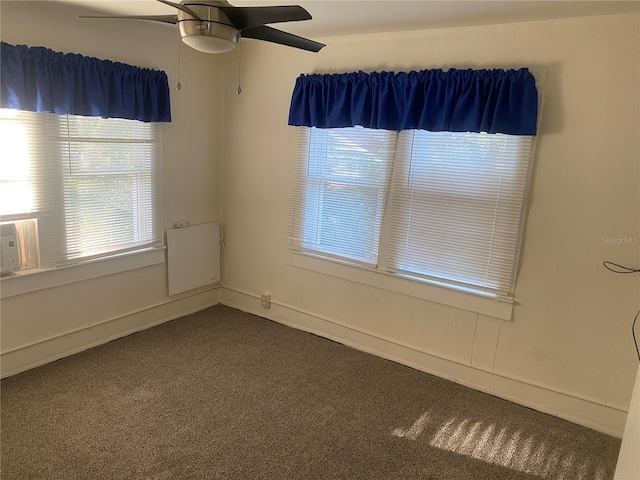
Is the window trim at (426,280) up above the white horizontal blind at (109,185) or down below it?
below

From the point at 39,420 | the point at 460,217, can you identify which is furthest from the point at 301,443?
the point at 460,217

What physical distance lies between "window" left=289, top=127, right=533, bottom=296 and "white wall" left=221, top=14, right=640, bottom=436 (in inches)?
6.2

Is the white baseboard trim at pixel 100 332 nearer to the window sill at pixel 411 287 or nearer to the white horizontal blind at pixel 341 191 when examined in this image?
the window sill at pixel 411 287

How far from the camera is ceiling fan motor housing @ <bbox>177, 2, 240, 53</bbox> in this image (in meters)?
1.54

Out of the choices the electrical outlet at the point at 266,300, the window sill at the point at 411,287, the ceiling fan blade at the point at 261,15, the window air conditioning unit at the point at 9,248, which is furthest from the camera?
the electrical outlet at the point at 266,300

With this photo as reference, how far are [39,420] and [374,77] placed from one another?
2.90 m

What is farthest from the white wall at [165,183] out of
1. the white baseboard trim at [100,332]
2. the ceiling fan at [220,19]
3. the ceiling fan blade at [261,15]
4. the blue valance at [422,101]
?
the ceiling fan blade at [261,15]

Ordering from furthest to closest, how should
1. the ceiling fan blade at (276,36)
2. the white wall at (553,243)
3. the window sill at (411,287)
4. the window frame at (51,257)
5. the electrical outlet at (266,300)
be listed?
the electrical outlet at (266,300) → the window sill at (411,287) → the window frame at (51,257) → the white wall at (553,243) → the ceiling fan blade at (276,36)

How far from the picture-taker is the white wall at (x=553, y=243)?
2488 mm

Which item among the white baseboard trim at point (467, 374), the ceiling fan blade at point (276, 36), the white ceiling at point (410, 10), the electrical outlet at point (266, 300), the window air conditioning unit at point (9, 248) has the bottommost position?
the white baseboard trim at point (467, 374)

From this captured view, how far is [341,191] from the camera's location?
346cm

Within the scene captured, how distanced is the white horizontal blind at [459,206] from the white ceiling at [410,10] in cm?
66

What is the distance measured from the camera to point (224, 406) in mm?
2727

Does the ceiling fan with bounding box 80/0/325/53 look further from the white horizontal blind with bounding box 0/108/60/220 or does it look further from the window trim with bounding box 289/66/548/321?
the window trim with bounding box 289/66/548/321
